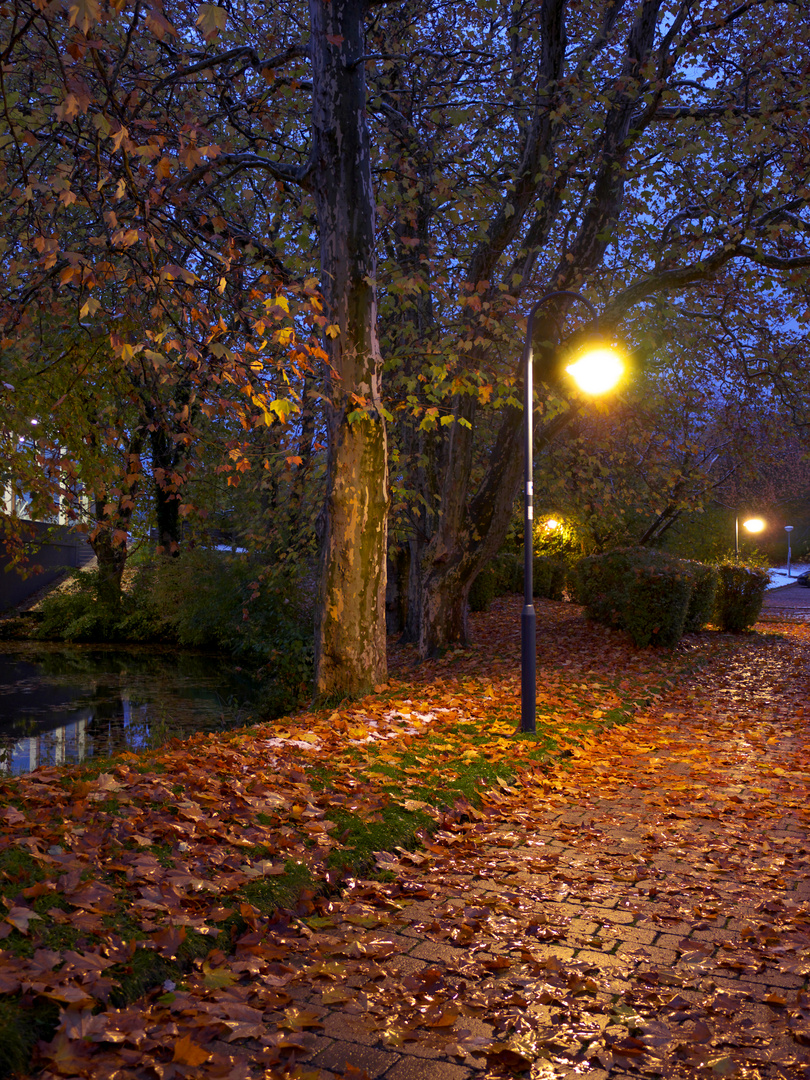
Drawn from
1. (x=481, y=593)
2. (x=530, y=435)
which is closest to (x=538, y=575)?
(x=481, y=593)

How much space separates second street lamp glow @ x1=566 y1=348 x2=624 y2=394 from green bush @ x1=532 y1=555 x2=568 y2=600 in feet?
63.8

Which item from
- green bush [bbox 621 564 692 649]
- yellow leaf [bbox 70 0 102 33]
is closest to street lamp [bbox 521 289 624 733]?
yellow leaf [bbox 70 0 102 33]

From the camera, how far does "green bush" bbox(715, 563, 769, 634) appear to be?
20.8m

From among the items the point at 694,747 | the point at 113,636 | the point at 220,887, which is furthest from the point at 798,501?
the point at 220,887

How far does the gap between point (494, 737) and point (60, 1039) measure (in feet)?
19.7

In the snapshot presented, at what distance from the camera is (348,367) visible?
984 cm

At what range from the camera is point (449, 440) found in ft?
48.4

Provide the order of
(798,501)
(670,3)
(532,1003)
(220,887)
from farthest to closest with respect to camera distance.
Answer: (798,501) < (670,3) < (220,887) < (532,1003)

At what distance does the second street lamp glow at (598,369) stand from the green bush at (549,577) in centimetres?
1945

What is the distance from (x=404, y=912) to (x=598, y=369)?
19.3 ft

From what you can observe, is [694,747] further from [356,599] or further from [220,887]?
[220,887]

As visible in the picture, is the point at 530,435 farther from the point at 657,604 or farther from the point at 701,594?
the point at 701,594

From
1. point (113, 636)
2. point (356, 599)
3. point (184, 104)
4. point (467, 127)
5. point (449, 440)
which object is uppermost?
point (467, 127)

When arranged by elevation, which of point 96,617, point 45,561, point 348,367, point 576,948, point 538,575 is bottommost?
point 96,617
